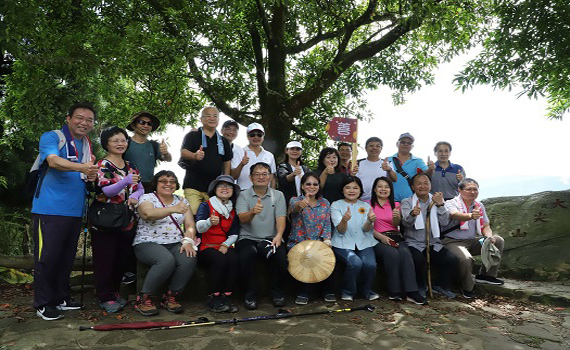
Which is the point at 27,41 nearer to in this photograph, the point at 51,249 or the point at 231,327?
the point at 51,249

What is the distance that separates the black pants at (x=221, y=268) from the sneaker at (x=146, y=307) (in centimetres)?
69

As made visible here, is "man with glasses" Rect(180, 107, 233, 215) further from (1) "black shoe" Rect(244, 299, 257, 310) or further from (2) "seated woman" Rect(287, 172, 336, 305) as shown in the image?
(1) "black shoe" Rect(244, 299, 257, 310)

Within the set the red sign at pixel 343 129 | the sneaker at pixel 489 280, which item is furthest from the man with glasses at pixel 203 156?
the sneaker at pixel 489 280

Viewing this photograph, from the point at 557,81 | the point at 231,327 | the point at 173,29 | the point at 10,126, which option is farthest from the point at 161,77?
the point at 557,81

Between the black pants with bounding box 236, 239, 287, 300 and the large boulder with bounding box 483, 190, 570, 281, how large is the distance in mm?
4617

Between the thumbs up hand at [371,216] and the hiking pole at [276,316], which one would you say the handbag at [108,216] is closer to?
the hiking pole at [276,316]

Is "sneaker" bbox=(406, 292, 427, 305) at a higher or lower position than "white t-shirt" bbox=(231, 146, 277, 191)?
lower

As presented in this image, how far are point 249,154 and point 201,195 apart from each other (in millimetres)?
964

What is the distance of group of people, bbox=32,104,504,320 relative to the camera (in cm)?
430

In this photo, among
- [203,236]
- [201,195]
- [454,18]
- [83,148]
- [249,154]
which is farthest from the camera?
[454,18]

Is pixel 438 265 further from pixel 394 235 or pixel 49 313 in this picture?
pixel 49 313

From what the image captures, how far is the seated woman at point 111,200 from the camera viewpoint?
4.36 metres

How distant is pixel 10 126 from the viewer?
31.9 feet

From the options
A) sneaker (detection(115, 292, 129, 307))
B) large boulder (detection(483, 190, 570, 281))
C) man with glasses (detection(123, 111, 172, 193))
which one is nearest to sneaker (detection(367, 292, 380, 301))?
sneaker (detection(115, 292, 129, 307))
